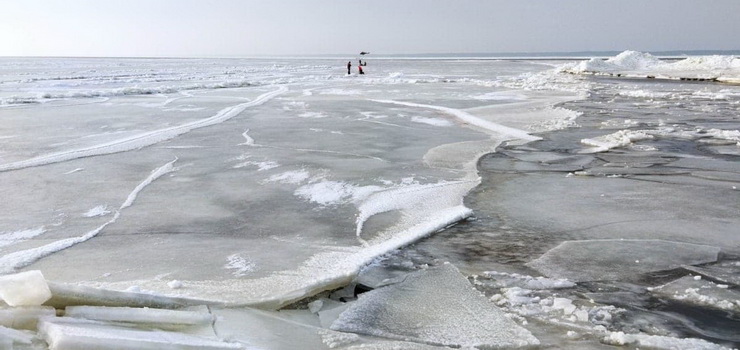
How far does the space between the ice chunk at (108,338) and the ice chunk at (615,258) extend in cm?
219

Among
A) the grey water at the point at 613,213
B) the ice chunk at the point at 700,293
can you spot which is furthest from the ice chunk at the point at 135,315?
the ice chunk at the point at 700,293

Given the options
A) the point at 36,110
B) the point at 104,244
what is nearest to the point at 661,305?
the point at 104,244

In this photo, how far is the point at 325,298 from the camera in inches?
132

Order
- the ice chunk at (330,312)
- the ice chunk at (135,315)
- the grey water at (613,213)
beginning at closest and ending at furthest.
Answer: the ice chunk at (135,315) < the ice chunk at (330,312) < the grey water at (613,213)

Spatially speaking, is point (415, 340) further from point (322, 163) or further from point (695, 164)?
point (695, 164)

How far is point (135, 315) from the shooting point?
2.61 m

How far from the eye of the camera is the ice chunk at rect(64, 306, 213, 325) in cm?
252

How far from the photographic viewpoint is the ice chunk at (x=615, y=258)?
370cm

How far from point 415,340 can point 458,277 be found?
0.87 meters

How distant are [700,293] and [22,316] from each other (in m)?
3.38

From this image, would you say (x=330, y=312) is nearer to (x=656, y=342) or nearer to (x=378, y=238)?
(x=378, y=238)

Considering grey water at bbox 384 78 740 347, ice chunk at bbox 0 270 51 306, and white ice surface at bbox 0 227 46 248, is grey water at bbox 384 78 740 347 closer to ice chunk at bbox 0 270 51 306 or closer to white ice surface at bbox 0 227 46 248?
ice chunk at bbox 0 270 51 306

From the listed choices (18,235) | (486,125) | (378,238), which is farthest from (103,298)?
(486,125)

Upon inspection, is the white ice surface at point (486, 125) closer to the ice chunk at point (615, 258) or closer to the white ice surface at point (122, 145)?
the white ice surface at point (122, 145)
